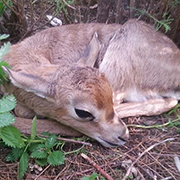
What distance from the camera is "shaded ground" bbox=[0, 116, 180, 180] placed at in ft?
12.0

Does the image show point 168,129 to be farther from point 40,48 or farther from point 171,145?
point 40,48

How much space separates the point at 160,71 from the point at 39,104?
6.15 feet

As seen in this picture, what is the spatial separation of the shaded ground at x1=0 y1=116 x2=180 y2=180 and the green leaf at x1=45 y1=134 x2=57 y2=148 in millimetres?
255

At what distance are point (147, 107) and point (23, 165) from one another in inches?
79.4

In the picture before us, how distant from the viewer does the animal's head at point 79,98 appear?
369 cm

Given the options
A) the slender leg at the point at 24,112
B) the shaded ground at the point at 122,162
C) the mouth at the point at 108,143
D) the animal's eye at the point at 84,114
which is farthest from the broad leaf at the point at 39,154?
the slender leg at the point at 24,112

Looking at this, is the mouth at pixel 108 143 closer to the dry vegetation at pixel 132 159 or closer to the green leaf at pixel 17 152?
the dry vegetation at pixel 132 159

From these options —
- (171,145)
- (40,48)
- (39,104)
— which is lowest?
(171,145)

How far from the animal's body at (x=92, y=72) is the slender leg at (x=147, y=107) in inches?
4.6

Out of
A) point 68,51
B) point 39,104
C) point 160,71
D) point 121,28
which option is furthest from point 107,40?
point 39,104

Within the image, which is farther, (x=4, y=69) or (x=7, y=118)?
(x=4, y=69)

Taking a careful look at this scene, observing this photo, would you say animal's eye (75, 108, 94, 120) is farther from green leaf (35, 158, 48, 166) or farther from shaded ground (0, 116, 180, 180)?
green leaf (35, 158, 48, 166)

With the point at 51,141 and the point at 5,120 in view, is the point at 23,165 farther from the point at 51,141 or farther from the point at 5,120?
the point at 5,120

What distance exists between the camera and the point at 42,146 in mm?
3738
